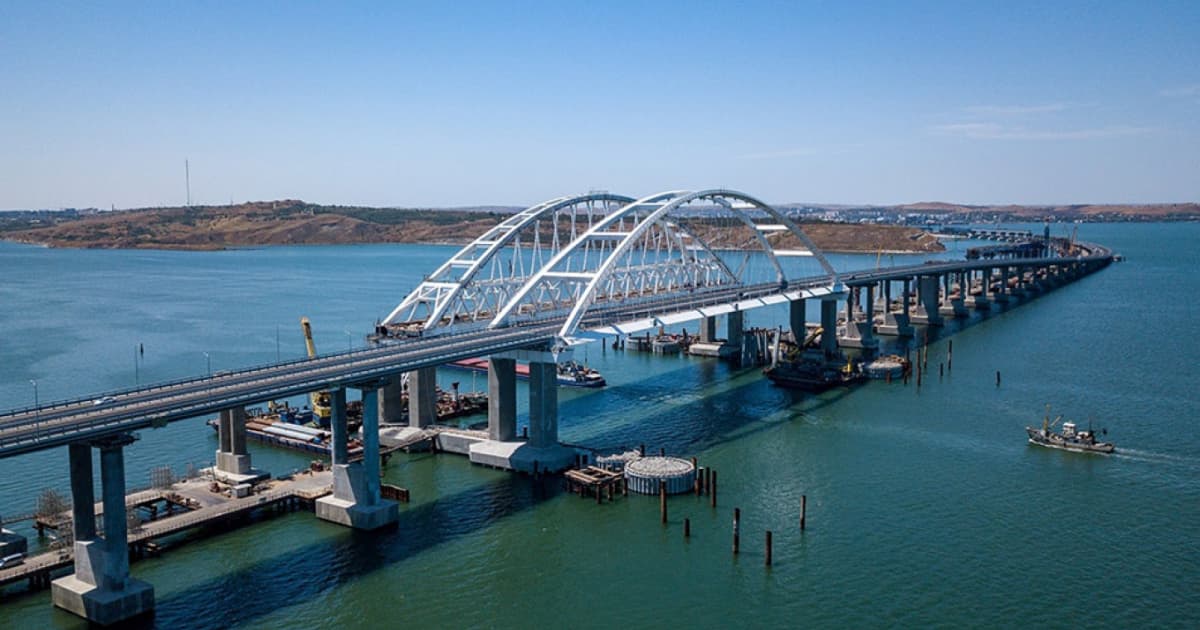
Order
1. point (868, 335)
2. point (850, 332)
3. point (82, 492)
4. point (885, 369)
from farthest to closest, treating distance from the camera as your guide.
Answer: point (850, 332), point (868, 335), point (885, 369), point (82, 492)

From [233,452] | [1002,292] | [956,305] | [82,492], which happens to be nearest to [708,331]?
[956,305]

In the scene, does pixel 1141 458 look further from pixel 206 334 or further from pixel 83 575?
pixel 206 334

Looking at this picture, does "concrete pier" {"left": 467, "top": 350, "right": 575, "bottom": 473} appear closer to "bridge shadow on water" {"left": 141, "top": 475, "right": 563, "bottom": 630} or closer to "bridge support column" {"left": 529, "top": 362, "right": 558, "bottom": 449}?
"bridge support column" {"left": 529, "top": 362, "right": 558, "bottom": 449}

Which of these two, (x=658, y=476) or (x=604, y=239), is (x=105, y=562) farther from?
(x=604, y=239)

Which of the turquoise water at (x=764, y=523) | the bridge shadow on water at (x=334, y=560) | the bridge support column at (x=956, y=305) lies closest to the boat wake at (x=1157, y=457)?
the turquoise water at (x=764, y=523)

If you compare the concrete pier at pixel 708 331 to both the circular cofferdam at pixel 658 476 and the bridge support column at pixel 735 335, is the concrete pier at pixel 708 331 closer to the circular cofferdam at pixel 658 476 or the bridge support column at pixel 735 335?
the bridge support column at pixel 735 335

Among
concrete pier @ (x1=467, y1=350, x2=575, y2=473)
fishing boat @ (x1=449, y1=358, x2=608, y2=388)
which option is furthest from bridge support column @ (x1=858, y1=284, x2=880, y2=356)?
concrete pier @ (x1=467, y1=350, x2=575, y2=473)
